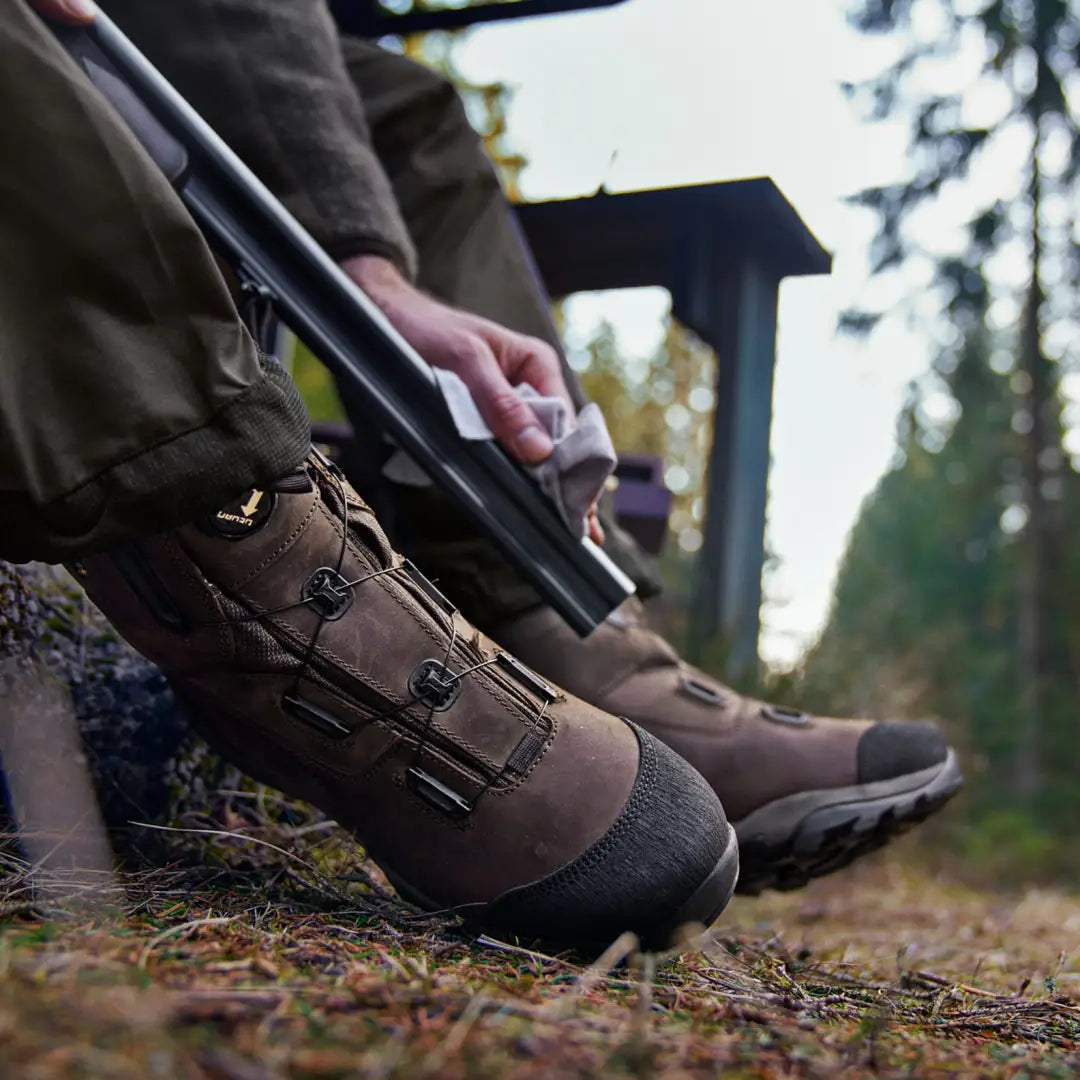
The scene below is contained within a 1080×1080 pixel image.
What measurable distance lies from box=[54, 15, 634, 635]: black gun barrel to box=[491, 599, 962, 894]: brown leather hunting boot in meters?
0.20

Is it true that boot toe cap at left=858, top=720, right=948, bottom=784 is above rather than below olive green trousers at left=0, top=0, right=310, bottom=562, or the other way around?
below

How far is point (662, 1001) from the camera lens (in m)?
0.88

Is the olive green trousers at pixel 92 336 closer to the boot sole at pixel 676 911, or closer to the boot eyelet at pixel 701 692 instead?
the boot sole at pixel 676 911

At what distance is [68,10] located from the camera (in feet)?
3.76

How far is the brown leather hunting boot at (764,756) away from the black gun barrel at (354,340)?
20cm

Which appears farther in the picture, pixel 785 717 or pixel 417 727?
pixel 785 717

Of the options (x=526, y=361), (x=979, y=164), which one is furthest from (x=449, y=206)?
(x=979, y=164)

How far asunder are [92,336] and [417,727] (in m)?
0.46

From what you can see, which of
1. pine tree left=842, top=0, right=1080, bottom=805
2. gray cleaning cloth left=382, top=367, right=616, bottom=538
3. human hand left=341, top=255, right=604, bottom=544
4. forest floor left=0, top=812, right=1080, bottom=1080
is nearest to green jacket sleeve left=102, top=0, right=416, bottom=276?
human hand left=341, top=255, right=604, bottom=544

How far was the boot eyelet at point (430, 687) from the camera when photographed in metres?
1.08

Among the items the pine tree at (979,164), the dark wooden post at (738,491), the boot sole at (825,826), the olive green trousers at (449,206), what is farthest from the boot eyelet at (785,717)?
the pine tree at (979,164)

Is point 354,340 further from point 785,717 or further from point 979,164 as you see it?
point 979,164

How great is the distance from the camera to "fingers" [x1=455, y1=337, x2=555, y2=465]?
53.1 inches

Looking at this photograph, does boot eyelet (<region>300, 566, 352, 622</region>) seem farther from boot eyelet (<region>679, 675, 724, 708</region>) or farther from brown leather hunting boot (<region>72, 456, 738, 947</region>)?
boot eyelet (<region>679, 675, 724, 708</region>)
